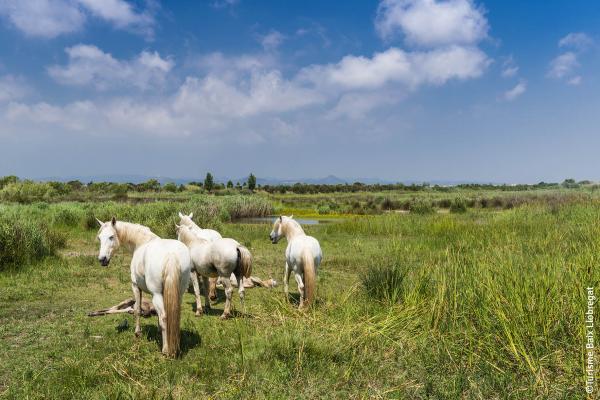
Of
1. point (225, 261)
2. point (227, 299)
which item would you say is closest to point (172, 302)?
point (225, 261)

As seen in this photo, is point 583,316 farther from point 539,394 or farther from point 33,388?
point 33,388

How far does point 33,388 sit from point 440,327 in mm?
5669

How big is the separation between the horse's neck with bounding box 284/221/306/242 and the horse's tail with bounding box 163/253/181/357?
356cm

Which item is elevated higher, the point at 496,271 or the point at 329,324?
the point at 496,271

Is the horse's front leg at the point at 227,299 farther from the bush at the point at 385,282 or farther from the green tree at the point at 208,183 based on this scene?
the green tree at the point at 208,183

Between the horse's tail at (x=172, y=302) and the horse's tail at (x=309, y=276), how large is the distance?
292cm

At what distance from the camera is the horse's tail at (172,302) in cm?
573

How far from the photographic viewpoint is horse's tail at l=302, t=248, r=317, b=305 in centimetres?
800

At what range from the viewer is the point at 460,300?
21.7ft

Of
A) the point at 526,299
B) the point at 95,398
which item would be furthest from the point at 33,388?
the point at 526,299

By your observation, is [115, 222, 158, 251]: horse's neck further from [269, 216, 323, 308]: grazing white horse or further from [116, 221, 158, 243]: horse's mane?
[269, 216, 323, 308]: grazing white horse

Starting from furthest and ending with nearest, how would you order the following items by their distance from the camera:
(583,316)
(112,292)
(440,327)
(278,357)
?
(112,292) → (440,327) → (278,357) → (583,316)

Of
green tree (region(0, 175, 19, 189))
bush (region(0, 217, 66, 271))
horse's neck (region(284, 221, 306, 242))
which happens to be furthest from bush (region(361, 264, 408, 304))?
green tree (region(0, 175, 19, 189))

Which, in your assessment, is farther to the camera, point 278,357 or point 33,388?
point 278,357
